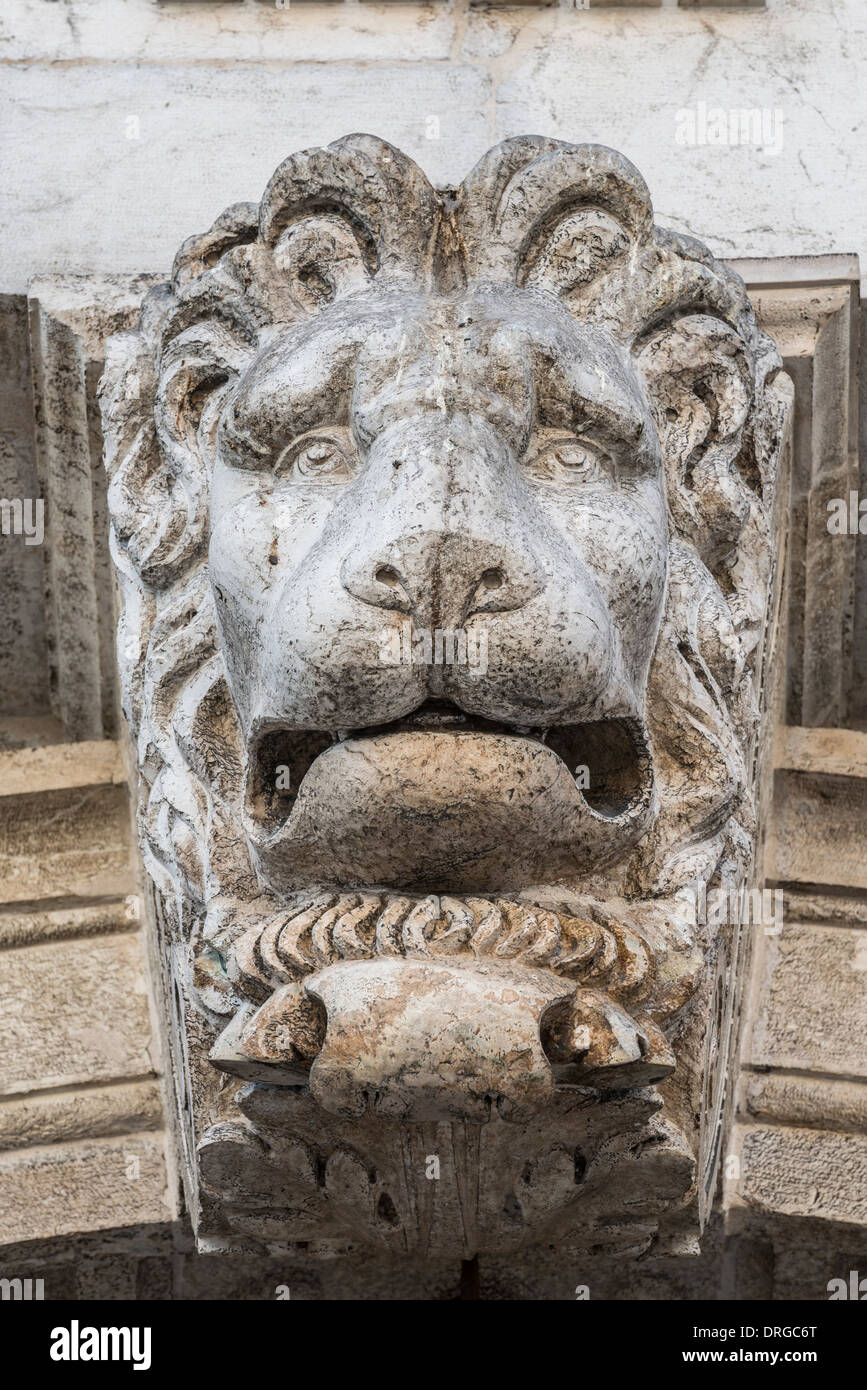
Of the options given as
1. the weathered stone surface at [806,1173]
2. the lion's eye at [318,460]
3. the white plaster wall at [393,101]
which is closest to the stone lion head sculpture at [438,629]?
the lion's eye at [318,460]

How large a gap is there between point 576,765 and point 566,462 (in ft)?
1.16

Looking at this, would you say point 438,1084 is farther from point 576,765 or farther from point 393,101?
point 393,101

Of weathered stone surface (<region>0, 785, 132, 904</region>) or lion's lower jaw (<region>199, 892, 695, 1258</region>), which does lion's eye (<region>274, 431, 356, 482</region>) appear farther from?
weathered stone surface (<region>0, 785, 132, 904</region>)

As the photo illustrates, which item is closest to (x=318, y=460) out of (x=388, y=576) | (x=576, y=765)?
(x=388, y=576)

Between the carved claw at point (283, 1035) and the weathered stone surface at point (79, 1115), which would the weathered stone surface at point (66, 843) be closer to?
the weathered stone surface at point (79, 1115)

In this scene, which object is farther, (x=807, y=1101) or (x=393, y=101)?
(x=393, y=101)

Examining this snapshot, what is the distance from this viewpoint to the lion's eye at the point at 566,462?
8.35 ft

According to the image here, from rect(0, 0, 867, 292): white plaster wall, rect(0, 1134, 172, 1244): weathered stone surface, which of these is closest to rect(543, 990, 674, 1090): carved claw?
rect(0, 1134, 172, 1244): weathered stone surface

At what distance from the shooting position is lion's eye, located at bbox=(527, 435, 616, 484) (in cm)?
254

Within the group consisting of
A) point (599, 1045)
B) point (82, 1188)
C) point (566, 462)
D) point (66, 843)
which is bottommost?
point (82, 1188)

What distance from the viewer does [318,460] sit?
2.55 m

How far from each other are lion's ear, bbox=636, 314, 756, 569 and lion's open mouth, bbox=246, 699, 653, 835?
361mm

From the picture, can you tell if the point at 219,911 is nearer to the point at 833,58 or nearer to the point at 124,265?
the point at 124,265
